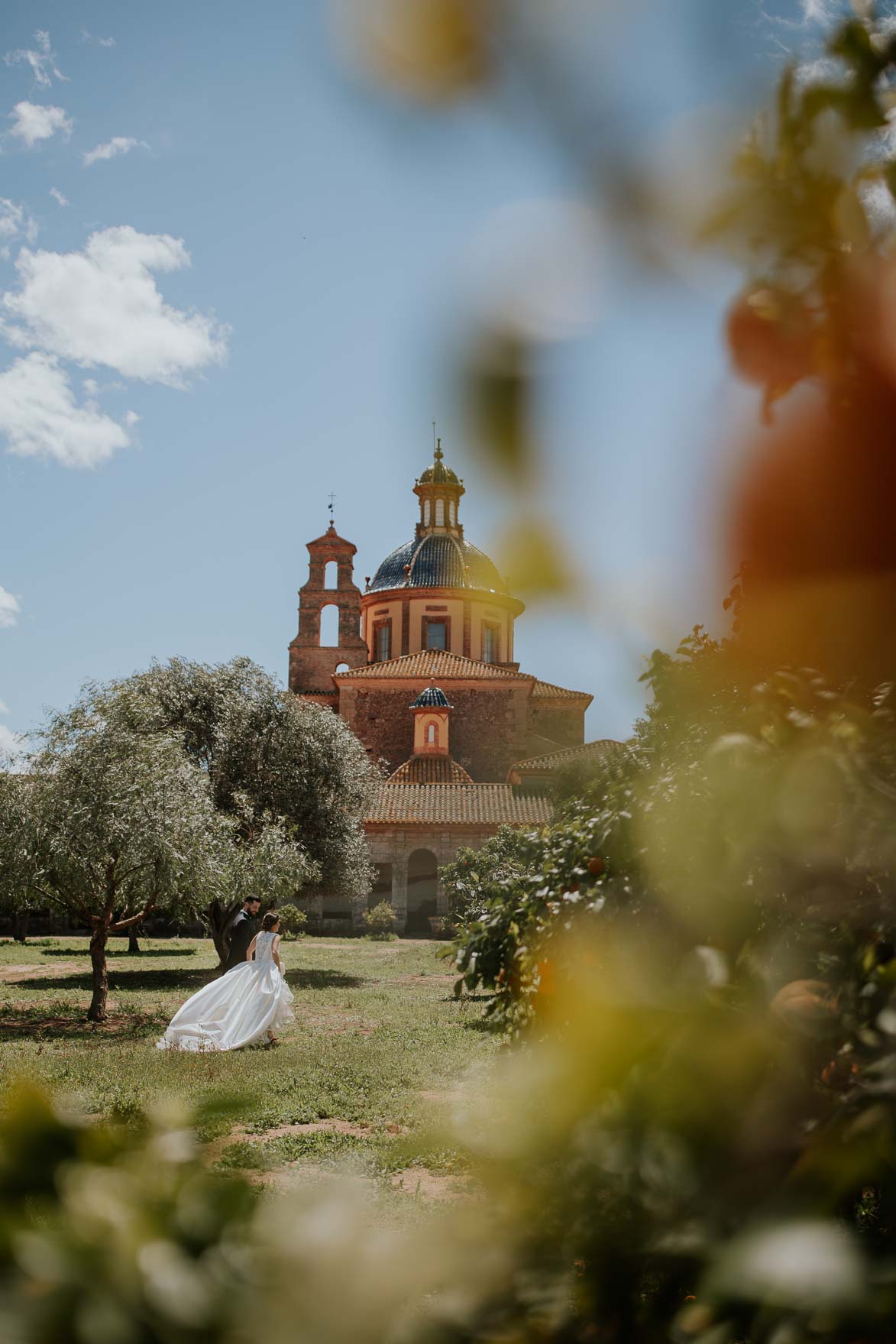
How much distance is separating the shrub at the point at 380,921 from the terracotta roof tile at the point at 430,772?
643cm

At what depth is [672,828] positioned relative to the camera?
7.50 feet

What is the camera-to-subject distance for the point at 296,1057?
486 inches

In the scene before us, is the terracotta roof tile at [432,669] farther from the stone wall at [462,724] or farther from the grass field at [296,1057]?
the grass field at [296,1057]

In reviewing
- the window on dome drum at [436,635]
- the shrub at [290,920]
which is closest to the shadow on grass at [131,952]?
the shrub at [290,920]

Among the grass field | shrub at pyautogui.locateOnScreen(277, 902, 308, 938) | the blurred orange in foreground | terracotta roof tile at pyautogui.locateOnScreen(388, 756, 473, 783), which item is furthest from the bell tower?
the blurred orange in foreground

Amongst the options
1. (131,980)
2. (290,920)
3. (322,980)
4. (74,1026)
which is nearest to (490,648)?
(290,920)

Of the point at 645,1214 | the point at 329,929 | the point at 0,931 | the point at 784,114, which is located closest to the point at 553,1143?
the point at 645,1214

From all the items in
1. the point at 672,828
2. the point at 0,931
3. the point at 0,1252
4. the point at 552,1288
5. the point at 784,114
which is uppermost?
the point at 784,114

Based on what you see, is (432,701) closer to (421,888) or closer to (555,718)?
(555,718)

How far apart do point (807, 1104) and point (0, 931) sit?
43.2m

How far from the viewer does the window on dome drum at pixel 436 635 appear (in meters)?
50.9

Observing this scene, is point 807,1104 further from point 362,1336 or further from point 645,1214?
point 362,1336

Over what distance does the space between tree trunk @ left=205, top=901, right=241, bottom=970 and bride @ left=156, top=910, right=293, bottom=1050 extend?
868 centimetres

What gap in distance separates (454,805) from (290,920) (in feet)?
28.2
